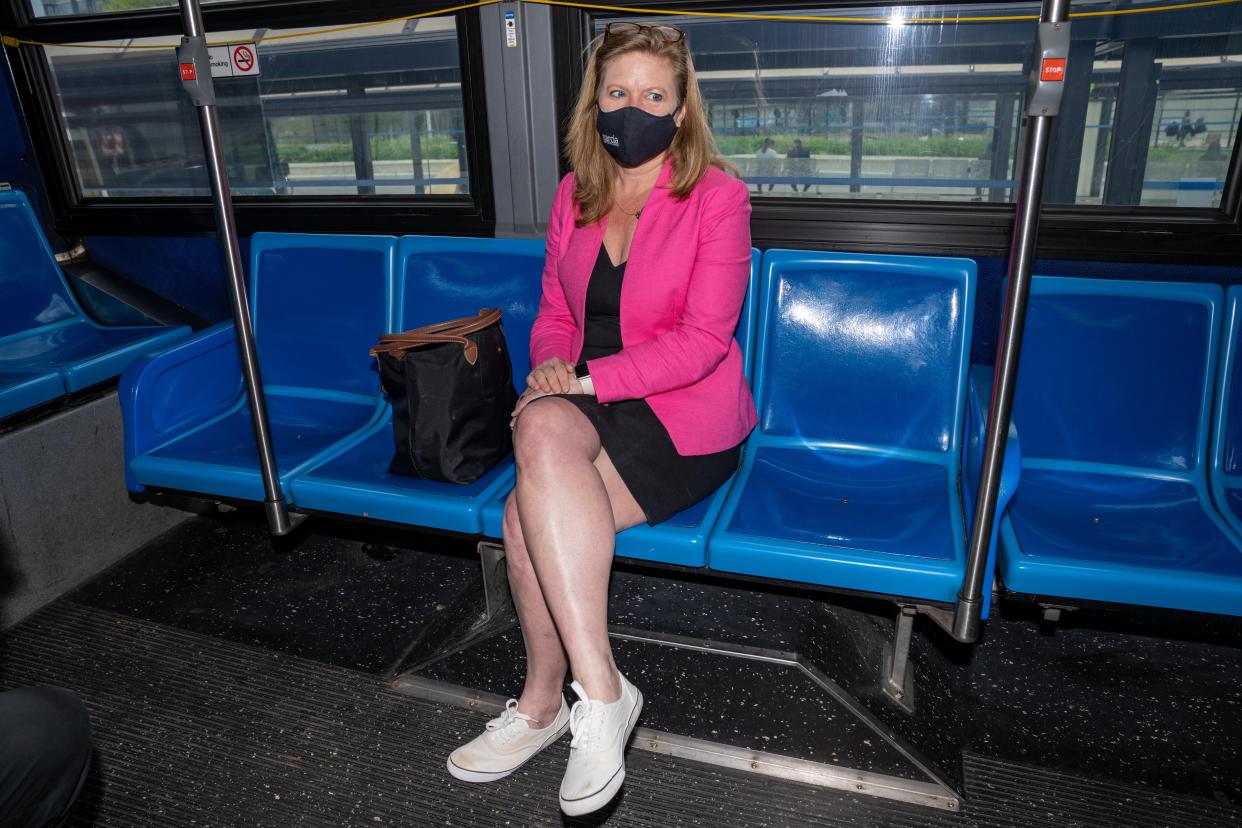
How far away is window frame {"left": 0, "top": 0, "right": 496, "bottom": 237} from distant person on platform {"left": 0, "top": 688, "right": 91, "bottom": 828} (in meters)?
2.11

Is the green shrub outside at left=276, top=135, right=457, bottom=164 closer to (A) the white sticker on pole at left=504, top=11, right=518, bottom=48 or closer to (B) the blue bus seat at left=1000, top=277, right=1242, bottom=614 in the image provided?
(A) the white sticker on pole at left=504, top=11, right=518, bottom=48

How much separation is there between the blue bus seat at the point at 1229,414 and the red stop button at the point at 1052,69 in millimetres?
1149

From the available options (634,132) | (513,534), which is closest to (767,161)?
(634,132)

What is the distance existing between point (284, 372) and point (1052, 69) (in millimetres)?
2427

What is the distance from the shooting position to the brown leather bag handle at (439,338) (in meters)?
2.15

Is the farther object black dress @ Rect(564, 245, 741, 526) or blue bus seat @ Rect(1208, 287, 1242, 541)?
blue bus seat @ Rect(1208, 287, 1242, 541)

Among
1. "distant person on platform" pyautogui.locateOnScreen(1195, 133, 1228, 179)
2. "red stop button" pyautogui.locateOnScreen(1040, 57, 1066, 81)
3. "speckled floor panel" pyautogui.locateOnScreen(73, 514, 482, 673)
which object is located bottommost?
"speckled floor panel" pyautogui.locateOnScreen(73, 514, 482, 673)

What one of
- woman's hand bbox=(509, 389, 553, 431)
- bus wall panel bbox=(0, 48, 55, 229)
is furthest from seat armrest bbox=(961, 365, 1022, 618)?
bus wall panel bbox=(0, 48, 55, 229)

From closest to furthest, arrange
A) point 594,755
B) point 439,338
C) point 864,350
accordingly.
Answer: point 594,755, point 439,338, point 864,350

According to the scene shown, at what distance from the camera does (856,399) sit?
7.60 feet

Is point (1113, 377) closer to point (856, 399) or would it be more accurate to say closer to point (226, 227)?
point (856, 399)

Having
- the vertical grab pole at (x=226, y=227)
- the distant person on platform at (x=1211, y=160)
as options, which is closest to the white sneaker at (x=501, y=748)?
the vertical grab pole at (x=226, y=227)

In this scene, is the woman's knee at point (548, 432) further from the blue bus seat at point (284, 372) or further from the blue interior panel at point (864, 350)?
the blue bus seat at point (284, 372)

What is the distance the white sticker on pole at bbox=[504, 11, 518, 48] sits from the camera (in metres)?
2.73
